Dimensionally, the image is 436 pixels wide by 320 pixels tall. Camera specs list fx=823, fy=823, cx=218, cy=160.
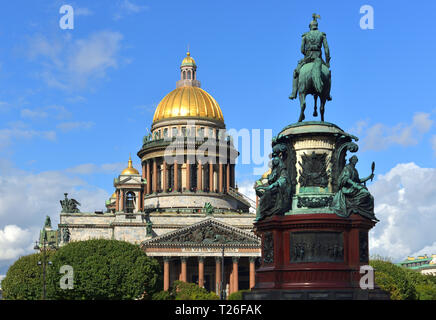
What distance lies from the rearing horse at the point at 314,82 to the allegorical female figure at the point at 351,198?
12.9 ft

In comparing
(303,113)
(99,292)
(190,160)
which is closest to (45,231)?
(190,160)

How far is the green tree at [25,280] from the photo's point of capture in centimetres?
9531

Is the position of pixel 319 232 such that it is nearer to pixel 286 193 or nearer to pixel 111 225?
pixel 286 193

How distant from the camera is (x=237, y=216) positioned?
434 ft

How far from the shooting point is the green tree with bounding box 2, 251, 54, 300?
3752 inches

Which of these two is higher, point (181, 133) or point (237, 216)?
point (181, 133)

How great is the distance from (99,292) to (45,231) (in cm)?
4696

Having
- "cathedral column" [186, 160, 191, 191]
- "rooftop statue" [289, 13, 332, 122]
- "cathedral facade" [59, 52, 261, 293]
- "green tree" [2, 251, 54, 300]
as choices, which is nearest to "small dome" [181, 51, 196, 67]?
"cathedral facade" [59, 52, 261, 293]

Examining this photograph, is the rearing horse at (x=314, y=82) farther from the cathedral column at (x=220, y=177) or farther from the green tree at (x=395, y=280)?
the cathedral column at (x=220, y=177)

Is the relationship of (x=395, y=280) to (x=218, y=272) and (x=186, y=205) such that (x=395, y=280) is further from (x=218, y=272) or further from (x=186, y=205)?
(x=186, y=205)

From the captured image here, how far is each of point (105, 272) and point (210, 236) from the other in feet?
116
